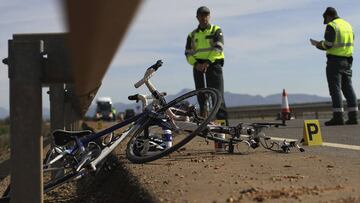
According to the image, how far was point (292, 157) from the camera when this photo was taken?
248 inches

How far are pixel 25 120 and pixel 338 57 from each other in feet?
31.7

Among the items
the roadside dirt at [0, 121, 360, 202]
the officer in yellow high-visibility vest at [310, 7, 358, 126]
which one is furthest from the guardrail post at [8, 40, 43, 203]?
the officer in yellow high-visibility vest at [310, 7, 358, 126]

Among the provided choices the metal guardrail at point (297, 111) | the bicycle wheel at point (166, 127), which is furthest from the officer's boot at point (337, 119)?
the metal guardrail at point (297, 111)

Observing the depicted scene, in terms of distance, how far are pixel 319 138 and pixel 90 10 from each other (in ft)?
22.3

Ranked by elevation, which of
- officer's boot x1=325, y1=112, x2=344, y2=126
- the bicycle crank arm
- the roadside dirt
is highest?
officer's boot x1=325, y1=112, x2=344, y2=126

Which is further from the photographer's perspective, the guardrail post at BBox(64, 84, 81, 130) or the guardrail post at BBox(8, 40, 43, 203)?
the guardrail post at BBox(64, 84, 81, 130)

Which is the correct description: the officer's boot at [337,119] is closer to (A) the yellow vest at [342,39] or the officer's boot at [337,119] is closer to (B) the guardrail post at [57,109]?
(A) the yellow vest at [342,39]

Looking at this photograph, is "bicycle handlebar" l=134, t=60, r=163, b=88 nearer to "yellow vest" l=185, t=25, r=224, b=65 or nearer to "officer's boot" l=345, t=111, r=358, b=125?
"yellow vest" l=185, t=25, r=224, b=65

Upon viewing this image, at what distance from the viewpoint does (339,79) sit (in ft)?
40.1

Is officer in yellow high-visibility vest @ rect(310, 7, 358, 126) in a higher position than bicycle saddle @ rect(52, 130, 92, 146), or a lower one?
higher

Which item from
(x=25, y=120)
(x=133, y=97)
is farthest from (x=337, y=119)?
(x=25, y=120)

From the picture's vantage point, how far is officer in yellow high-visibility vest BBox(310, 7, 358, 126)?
12.2 meters

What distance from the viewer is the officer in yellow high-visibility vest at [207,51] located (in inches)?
328

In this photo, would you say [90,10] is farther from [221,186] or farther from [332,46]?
[332,46]
